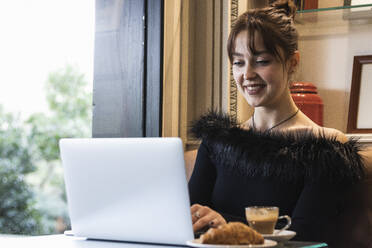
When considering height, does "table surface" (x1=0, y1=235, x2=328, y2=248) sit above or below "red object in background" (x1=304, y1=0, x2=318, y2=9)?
below

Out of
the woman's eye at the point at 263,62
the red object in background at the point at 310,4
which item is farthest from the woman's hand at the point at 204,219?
the red object in background at the point at 310,4

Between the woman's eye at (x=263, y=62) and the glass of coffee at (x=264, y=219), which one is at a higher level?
the woman's eye at (x=263, y=62)

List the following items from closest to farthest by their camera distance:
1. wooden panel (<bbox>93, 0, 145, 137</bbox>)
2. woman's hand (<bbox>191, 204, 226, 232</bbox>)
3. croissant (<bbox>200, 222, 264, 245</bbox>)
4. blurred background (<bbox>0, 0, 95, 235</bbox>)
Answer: croissant (<bbox>200, 222, 264, 245</bbox>)
woman's hand (<bbox>191, 204, 226, 232</bbox>)
wooden panel (<bbox>93, 0, 145, 137</bbox>)
blurred background (<bbox>0, 0, 95, 235</bbox>)

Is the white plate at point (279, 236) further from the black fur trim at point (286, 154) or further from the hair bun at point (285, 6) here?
the hair bun at point (285, 6)

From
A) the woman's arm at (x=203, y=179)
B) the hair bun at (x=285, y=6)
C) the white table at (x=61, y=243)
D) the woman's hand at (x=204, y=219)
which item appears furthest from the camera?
the hair bun at (x=285, y=6)

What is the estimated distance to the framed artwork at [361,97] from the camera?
2175 mm

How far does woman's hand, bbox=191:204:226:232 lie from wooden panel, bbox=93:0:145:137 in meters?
0.86

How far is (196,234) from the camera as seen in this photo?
4.04 ft

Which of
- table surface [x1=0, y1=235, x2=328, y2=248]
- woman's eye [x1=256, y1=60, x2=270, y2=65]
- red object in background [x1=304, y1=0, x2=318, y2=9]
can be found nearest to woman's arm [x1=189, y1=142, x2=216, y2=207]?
woman's eye [x1=256, y1=60, x2=270, y2=65]

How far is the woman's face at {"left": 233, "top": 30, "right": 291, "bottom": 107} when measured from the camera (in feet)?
5.56

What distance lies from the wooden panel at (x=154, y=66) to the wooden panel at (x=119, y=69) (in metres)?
0.03

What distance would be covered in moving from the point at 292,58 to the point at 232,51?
202 millimetres

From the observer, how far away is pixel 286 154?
1.56m

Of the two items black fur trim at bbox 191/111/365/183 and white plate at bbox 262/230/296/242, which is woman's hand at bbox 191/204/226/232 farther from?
black fur trim at bbox 191/111/365/183
